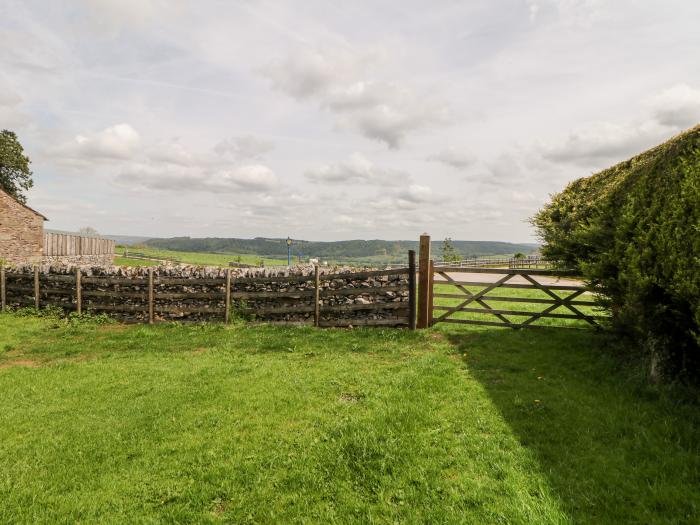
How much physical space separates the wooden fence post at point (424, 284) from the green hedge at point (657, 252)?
4150 mm

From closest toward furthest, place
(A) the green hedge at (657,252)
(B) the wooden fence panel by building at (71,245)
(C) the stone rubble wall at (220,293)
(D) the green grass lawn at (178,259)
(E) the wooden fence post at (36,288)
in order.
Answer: (A) the green hedge at (657,252) → (C) the stone rubble wall at (220,293) → (E) the wooden fence post at (36,288) → (B) the wooden fence panel by building at (71,245) → (D) the green grass lawn at (178,259)

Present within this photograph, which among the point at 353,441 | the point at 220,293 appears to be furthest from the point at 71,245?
the point at 353,441

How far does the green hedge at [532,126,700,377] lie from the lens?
204 inches

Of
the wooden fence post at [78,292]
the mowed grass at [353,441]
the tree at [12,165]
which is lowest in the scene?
the mowed grass at [353,441]

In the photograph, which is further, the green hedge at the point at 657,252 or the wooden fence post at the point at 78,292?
the wooden fence post at the point at 78,292

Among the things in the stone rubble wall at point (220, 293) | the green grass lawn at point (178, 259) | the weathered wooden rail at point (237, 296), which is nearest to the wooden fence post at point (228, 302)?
the weathered wooden rail at point (237, 296)

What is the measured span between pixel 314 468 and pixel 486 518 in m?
1.88

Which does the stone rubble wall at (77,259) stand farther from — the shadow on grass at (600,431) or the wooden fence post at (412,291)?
the shadow on grass at (600,431)

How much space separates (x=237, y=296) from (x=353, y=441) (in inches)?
363

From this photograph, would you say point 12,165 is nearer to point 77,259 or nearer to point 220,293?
point 77,259

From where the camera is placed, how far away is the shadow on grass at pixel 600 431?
3.48 m

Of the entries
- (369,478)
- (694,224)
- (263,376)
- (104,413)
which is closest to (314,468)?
(369,478)

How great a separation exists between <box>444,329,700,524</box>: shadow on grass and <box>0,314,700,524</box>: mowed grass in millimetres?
21

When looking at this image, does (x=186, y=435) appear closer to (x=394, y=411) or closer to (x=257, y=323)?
(x=394, y=411)
